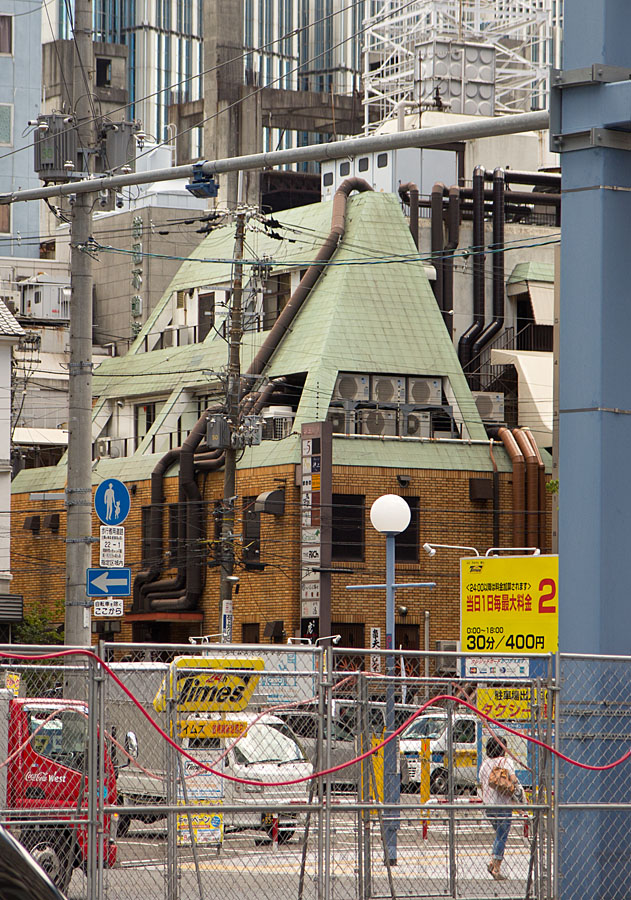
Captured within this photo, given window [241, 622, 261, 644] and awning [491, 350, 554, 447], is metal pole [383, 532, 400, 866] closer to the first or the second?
window [241, 622, 261, 644]

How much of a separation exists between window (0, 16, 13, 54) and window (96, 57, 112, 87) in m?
39.1

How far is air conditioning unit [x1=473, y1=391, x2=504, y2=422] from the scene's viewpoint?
60.7 m

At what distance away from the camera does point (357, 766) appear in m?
13.6

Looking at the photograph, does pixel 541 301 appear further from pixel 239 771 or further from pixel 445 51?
pixel 239 771

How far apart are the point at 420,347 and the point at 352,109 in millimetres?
39084

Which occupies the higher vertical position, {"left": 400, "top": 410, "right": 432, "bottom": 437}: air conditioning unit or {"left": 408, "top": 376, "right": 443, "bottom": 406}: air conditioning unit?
{"left": 408, "top": 376, "right": 443, "bottom": 406}: air conditioning unit

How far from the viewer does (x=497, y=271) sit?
66.3 meters

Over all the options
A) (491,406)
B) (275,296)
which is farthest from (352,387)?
(275,296)

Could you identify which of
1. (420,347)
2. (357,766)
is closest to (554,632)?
(357,766)

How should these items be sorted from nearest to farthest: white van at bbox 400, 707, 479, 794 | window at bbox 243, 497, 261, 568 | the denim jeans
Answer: the denim jeans → white van at bbox 400, 707, 479, 794 → window at bbox 243, 497, 261, 568

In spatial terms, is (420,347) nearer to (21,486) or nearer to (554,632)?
(21,486)

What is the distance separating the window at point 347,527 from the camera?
5472 cm

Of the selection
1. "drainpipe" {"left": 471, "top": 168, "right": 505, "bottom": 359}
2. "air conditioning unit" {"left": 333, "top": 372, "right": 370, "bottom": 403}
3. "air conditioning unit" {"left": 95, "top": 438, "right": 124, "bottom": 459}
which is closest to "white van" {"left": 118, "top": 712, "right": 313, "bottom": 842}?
"air conditioning unit" {"left": 333, "top": 372, "right": 370, "bottom": 403}

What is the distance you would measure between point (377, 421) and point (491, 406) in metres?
5.53
